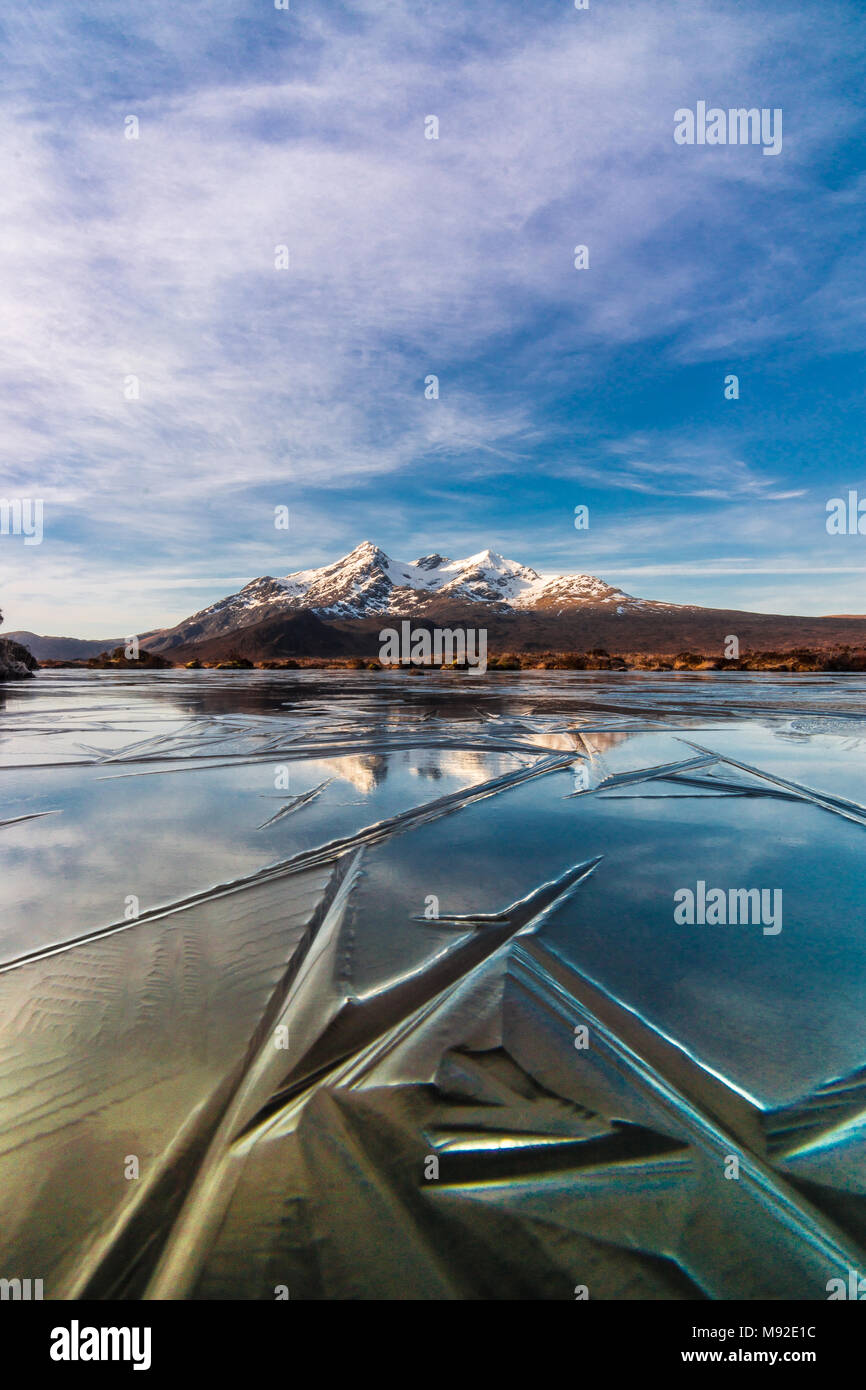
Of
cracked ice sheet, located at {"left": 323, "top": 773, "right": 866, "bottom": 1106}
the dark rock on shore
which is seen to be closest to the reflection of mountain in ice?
cracked ice sheet, located at {"left": 323, "top": 773, "right": 866, "bottom": 1106}

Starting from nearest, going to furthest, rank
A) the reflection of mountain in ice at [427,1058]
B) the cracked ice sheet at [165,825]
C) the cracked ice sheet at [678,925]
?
the reflection of mountain in ice at [427,1058]
the cracked ice sheet at [678,925]
the cracked ice sheet at [165,825]

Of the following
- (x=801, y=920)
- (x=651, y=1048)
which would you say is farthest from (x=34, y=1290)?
(x=801, y=920)

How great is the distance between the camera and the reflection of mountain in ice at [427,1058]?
1.40 m

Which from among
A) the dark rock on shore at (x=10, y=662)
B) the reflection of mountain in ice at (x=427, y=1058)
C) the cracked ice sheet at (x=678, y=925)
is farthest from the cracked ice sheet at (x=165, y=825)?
the dark rock on shore at (x=10, y=662)

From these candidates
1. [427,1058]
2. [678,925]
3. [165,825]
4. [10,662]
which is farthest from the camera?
[10,662]

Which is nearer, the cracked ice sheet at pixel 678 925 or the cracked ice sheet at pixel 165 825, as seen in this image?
the cracked ice sheet at pixel 678 925

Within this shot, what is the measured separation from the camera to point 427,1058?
2037mm

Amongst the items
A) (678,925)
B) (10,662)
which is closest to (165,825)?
(678,925)

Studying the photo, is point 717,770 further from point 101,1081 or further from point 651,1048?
point 101,1081

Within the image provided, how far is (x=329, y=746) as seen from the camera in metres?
8.55

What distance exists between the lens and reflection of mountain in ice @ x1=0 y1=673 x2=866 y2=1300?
4.60 feet

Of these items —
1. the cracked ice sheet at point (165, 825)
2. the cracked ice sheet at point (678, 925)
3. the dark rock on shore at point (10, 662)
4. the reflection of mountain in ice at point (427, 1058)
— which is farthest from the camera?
the dark rock on shore at point (10, 662)

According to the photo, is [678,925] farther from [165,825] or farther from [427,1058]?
[165,825]

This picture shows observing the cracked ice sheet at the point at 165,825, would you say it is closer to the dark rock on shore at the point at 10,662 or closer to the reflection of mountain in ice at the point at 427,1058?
the reflection of mountain in ice at the point at 427,1058
